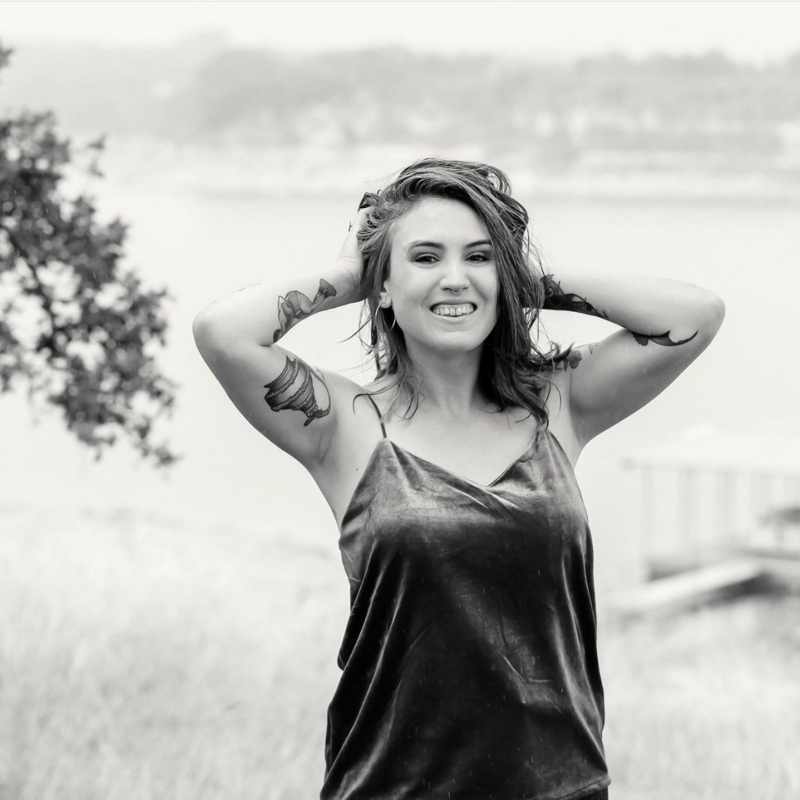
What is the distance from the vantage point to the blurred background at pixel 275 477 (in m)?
4.04

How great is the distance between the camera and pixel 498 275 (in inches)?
83.0

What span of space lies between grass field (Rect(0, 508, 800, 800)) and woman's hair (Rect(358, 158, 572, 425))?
216 cm

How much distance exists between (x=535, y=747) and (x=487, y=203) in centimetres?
90

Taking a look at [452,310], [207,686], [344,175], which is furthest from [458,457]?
[344,175]

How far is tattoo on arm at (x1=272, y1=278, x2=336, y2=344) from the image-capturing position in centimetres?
216

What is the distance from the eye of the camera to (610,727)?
16.4 ft

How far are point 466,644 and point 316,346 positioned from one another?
33.6 meters

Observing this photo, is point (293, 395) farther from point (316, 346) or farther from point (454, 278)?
point (316, 346)

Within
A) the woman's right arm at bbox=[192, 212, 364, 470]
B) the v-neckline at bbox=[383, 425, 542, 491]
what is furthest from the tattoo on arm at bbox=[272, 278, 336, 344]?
the v-neckline at bbox=[383, 425, 542, 491]

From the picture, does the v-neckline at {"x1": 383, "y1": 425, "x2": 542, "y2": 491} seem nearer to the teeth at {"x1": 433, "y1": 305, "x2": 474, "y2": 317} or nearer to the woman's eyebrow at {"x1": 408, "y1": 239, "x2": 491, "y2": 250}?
the teeth at {"x1": 433, "y1": 305, "x2": 474, "y2": 317}

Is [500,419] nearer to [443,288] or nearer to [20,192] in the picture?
[443,288]

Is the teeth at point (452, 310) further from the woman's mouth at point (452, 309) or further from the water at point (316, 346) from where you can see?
the water at point (316, 346)

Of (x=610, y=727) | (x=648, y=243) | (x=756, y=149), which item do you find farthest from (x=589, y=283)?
(x=756, y=149)

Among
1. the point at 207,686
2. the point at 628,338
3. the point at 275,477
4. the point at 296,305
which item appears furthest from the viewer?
the point at 275,477
